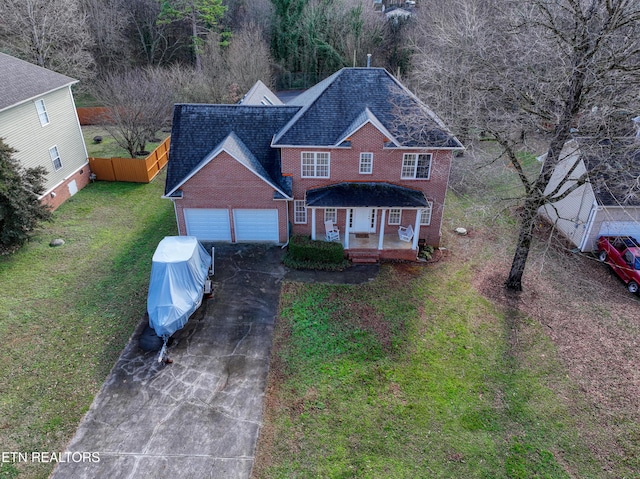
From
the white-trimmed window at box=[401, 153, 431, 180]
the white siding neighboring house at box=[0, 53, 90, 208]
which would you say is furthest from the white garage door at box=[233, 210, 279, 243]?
the white siding neighboring house at box=[0, 53, 90, 208]

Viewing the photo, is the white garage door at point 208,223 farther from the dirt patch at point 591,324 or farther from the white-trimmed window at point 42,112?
the dirt patch at point 591,324

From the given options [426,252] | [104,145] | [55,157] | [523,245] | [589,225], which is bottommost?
[426,252]

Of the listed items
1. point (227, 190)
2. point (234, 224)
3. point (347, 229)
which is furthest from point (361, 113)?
point (234, 224)

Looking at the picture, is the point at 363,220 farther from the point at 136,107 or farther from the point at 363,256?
the point at 136,107

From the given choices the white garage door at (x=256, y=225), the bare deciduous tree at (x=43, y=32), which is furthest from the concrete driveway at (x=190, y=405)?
the bare deciduous tree at (x=43, y=32)

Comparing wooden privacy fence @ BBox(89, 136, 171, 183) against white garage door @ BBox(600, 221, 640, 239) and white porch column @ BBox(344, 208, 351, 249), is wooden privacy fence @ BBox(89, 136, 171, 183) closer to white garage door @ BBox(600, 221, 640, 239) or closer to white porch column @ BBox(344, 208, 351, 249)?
white porch column @ BBox(344, 208, 351, 249)

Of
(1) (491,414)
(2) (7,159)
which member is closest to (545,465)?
(1) (491,414)
